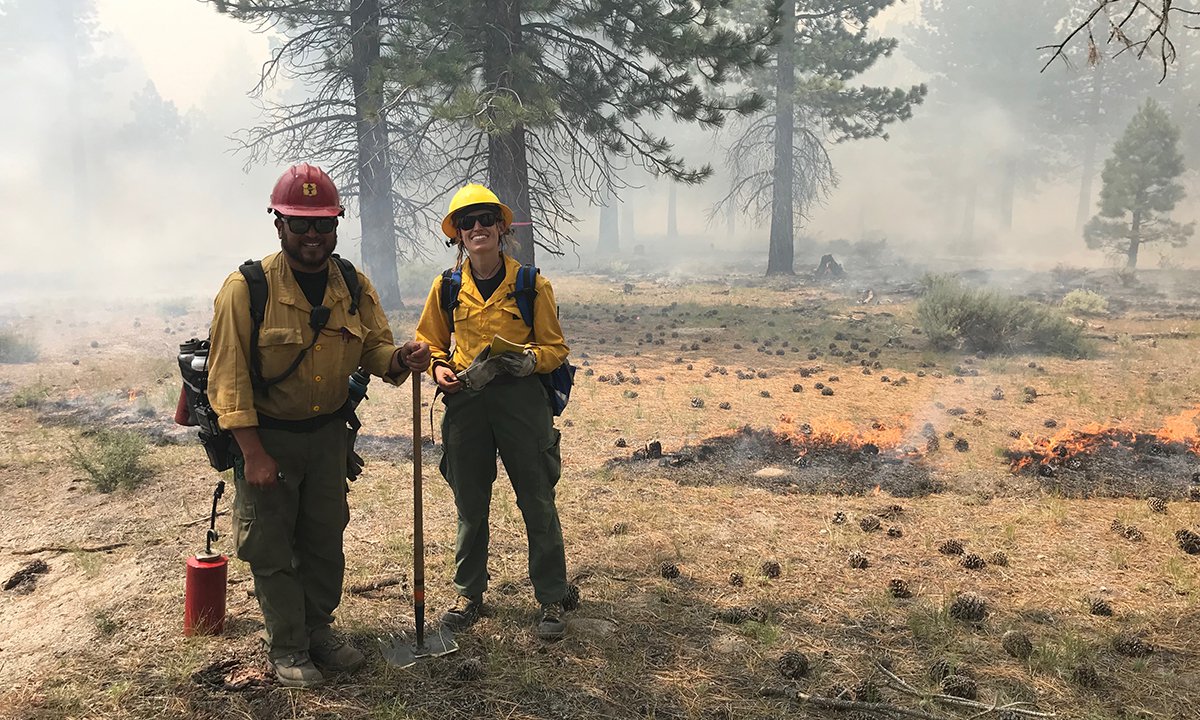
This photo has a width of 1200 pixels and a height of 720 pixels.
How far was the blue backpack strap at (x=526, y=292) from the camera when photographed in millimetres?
3531

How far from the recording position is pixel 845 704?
303 centimetres

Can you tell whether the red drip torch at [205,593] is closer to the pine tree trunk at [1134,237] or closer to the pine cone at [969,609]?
the pine cone at [969,609]

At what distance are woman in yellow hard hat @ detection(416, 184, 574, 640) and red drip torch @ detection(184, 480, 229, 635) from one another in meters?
1.07

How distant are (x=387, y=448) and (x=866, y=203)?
49243mm

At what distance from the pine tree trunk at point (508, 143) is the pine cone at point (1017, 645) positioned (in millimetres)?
10468

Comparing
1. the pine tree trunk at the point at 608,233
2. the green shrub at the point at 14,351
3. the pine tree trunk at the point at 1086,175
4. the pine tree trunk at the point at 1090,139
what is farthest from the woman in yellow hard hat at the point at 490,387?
the pine tree trunk at the point at 1086,175

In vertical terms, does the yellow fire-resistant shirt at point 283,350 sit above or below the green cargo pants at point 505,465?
above

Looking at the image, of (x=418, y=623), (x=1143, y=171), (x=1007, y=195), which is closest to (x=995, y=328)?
(x=418, y=623)

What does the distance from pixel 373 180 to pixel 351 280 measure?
15.6 metres

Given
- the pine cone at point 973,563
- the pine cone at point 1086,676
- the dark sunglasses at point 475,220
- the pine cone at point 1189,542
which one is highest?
the dark sunglasses at point 475,220

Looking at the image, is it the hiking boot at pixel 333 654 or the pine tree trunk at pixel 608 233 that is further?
the pine tree trunk at pixel 608 233

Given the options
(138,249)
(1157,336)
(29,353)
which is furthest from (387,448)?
(138,249)

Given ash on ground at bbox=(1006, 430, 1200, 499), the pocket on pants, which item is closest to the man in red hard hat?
the pocket on pants

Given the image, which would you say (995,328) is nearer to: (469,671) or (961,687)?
(961,687)
